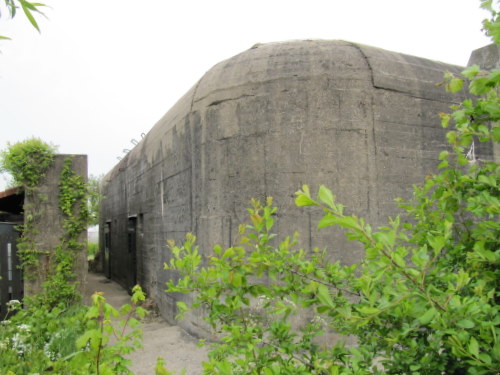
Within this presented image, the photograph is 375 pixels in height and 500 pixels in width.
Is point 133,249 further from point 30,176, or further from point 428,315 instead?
point 428,315

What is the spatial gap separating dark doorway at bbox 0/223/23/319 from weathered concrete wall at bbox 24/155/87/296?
0.45ft

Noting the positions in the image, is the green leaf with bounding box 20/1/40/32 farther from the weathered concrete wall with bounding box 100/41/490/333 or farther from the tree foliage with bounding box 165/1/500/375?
the weathered concrete wall with bounding box 100/41/490/333

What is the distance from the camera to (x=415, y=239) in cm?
170

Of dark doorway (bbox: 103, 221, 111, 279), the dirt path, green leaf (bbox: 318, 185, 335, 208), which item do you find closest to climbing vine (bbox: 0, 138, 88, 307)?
the dirt path

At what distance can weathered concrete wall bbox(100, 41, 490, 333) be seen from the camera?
4805 mm

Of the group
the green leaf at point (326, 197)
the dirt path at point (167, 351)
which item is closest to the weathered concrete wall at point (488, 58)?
the dirt path at point (167, 351)

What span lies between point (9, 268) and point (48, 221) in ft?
2.74

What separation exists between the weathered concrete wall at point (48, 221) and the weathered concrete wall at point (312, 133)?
2.08 m

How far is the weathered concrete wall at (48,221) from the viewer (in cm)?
614

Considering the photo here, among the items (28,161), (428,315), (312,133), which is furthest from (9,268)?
(428,315)

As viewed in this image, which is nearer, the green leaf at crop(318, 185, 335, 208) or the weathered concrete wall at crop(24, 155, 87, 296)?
the green leaf at crop(318, 185, 335, 208)

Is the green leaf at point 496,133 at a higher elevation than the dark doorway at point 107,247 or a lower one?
higher

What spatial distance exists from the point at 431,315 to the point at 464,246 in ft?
2.01

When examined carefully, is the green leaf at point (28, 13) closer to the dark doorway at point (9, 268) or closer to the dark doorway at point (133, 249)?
the dark doorway at point (9, 268)
